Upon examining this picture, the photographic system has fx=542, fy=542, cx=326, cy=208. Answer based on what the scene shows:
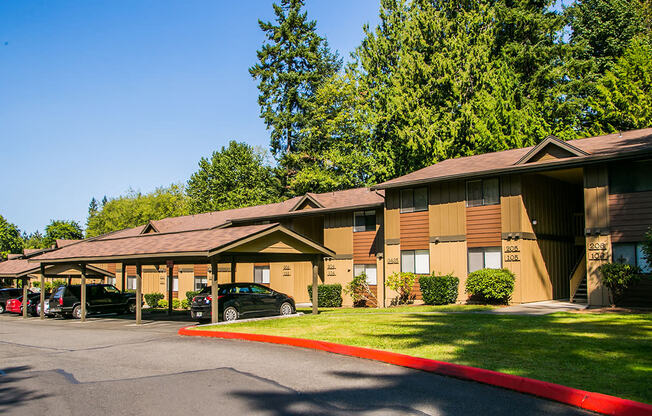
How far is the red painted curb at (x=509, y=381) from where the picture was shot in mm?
6930

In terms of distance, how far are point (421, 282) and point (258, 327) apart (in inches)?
448

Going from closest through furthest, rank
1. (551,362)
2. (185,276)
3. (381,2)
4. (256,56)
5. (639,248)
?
(551,362) < (639,248) < (185,276) < (381,2) < (256,56)

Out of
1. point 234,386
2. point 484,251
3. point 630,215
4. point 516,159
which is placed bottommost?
point 234,386

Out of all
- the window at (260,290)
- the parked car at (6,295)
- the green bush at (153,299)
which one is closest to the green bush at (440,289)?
the window at (260,290)

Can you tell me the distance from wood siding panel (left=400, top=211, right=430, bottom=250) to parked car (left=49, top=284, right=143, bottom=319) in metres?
16.0

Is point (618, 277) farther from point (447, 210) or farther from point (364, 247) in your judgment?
point (364, 247)

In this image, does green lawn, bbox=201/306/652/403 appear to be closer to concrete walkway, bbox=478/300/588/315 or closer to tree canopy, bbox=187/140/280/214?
concrete walkway, bbox=478/300/588/315

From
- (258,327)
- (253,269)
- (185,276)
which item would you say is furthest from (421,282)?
(185,276)

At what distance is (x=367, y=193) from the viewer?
35.1 metres

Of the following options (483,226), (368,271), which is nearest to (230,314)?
(483,226)

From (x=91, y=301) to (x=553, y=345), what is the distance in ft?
82.8

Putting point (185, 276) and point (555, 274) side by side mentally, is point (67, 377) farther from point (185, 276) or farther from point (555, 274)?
point (185, 276)

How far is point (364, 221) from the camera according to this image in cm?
3272

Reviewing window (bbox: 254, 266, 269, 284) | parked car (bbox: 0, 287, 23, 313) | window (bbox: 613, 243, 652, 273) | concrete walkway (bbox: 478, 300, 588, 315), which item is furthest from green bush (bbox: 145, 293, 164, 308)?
window (bbox: 613, 243, 652, 273)
